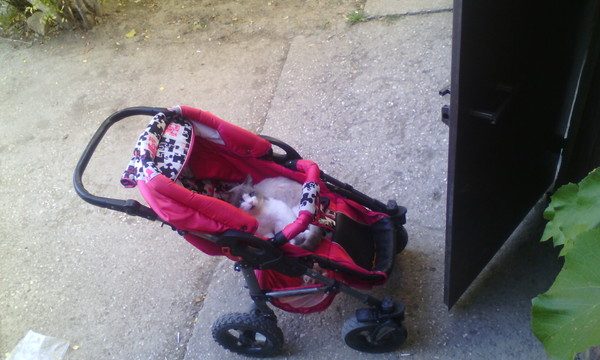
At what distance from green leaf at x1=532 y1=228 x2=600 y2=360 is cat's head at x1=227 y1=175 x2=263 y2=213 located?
4.73 ft

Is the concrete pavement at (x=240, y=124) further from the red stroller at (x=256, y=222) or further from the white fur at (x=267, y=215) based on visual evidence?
the white fur at (x=267, y=215)

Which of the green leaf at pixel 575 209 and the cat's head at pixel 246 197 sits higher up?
the green leaf at pixel 575 209

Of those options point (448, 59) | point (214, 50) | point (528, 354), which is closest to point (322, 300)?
point (528, 354)

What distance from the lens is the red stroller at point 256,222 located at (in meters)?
2.12

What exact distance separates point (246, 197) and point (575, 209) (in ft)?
4.81

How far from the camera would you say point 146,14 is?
19.4 ft

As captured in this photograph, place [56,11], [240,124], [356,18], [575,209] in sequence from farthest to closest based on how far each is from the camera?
[56,11] < [356,18] < [240,124] < [575,209]

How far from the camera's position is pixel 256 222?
7.20ft

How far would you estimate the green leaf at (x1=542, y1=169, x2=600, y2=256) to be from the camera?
1.66 metres

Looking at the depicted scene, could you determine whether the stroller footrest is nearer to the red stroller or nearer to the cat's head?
the red stroller

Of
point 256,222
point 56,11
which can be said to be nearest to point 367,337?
point 256,222

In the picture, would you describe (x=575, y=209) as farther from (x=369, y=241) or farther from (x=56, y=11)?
(x=56, y=11)

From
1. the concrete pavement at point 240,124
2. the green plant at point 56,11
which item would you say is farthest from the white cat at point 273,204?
the green plant at point 56,11

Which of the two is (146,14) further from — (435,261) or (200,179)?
(435,261)
